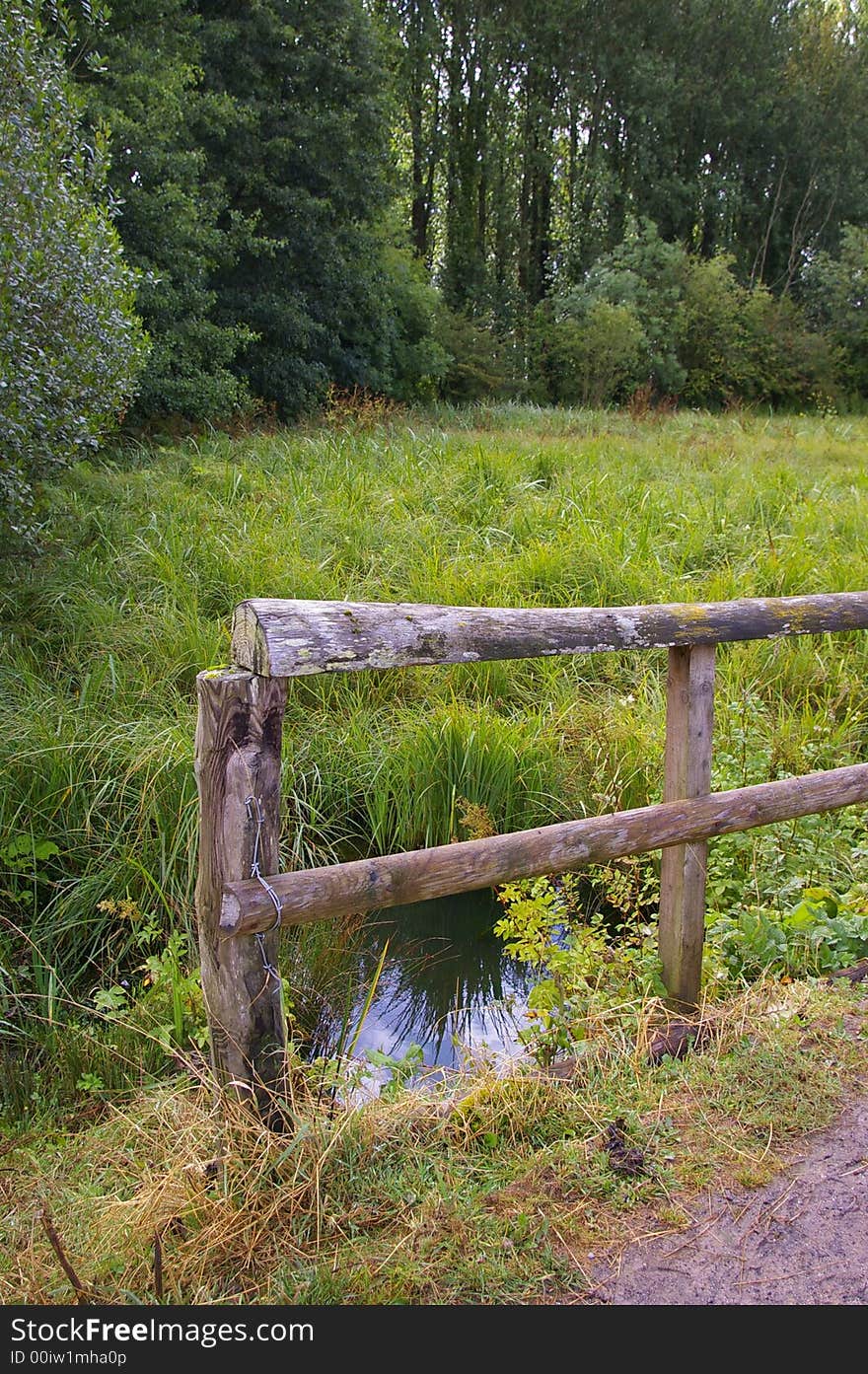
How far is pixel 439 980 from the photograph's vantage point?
466 centimetres

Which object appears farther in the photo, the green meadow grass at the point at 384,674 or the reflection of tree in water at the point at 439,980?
the green meadow grass at the point at 384,674

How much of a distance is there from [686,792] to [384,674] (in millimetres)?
3590

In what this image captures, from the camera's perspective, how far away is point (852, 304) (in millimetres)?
27859

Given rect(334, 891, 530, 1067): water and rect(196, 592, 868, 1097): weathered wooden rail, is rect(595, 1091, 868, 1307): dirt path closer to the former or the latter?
rect(196, 592, 868, 1097): weathered wooden rail

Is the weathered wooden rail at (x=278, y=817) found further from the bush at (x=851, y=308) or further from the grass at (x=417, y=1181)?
the bush at (x=851, y=308)

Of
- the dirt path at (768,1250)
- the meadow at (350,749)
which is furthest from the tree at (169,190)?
the dirt path at (768,1250)

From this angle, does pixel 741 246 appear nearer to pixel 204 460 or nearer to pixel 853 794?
pixel 204 460

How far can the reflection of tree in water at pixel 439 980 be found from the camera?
14.0 ft

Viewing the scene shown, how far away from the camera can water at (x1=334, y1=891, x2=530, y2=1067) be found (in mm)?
4230

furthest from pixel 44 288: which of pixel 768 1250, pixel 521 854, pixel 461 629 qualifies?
pixel 768 1250

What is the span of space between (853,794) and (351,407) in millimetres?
11640

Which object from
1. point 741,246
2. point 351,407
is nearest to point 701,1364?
point 351,407

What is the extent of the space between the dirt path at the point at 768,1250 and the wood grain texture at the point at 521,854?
36.8 inches

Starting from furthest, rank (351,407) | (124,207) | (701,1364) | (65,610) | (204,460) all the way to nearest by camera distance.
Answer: (351,407)
(124,207)
(204,460)
(65,610)
(701,1364)
